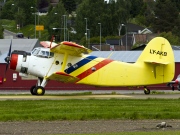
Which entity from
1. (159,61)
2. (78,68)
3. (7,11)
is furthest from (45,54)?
(7,11)

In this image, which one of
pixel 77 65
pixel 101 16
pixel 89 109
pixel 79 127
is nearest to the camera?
pixel 79 127

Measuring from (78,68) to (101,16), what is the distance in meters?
85.6

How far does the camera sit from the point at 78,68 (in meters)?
40.2

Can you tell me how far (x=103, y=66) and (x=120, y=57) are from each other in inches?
728

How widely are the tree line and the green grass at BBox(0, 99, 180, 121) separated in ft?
252

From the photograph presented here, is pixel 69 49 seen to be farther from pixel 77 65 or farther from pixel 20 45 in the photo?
pixel 20 45

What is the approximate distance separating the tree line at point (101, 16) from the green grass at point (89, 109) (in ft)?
252

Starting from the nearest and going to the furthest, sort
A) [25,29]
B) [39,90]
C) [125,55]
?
[39,90] → [125,55] → [25,29]

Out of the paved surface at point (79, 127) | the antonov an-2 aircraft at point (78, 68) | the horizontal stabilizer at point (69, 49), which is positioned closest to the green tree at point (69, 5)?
the antonov an-2 aircraft at point (78, 68)

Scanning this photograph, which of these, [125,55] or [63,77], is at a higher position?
[63,77]

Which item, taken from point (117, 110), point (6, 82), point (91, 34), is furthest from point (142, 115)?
point (91, 34)

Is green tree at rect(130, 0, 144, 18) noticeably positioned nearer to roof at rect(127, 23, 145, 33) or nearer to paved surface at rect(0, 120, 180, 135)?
roof at rect(127, 23, 145, 33)

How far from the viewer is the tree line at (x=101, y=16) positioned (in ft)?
408

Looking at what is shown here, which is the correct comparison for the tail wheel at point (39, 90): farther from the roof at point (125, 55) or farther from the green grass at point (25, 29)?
the green grass at point (25, 29)
